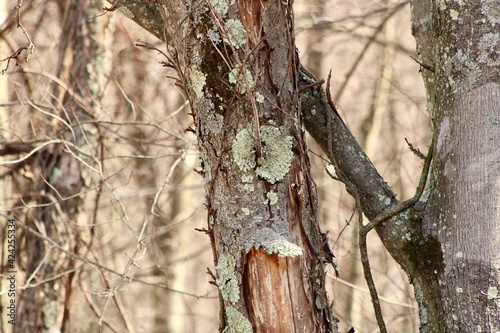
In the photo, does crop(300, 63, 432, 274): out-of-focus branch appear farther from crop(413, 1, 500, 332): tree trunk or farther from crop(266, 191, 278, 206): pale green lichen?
crop(266, 191, 278, 206): pale green lichen

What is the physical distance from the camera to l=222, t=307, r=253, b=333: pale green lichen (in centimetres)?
181

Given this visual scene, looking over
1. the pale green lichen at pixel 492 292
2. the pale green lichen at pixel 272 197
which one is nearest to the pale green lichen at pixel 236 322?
the pale green lichen at pixel 272 197

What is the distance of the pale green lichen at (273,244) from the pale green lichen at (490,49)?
0.88 meters

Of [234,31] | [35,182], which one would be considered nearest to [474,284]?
[234,31]

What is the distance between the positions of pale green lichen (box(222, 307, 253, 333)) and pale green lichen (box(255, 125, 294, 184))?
446 millimetres

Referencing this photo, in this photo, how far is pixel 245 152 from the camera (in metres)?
1.81

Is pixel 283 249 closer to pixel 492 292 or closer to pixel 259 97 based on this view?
pixel 259 97

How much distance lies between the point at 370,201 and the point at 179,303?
22.3 feet

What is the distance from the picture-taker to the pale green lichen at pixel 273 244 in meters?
1.77

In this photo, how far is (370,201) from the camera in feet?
7.09

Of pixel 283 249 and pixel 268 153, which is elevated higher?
pixel 268 153

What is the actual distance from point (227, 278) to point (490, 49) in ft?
3.78

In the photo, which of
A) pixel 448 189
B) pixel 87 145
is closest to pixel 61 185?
pixel 87 145

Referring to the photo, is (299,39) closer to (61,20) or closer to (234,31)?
(61,20)
